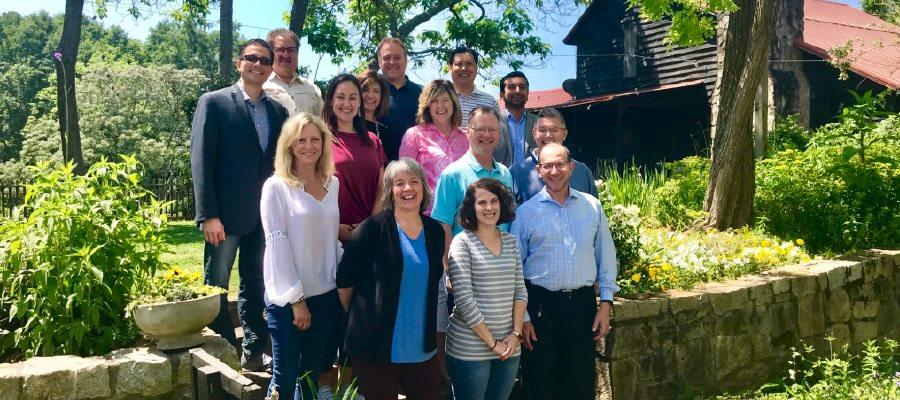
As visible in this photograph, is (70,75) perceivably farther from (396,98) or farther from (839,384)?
(839,384)

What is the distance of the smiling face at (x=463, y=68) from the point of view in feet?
15.5

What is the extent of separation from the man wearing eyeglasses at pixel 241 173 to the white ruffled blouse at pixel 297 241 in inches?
26.7

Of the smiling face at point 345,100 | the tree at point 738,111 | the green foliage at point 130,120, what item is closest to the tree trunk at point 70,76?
the tree at point 738,111

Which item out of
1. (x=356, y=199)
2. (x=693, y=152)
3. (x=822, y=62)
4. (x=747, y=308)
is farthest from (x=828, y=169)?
(x=693, y=152)

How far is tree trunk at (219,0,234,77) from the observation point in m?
17.4

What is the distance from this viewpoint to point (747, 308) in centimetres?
542

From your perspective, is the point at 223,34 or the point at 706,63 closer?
the point at 706,63

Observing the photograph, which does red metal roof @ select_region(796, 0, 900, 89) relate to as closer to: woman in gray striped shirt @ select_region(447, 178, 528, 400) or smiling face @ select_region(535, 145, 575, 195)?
smiling face @ select_region(535, 145, 575, 195)

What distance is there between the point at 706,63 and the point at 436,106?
1436cm

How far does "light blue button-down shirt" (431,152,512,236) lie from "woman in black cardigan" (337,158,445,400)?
41 cm

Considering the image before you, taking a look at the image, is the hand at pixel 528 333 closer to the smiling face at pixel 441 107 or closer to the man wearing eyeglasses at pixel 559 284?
the man wearing eyeglasses at pixel 559 284

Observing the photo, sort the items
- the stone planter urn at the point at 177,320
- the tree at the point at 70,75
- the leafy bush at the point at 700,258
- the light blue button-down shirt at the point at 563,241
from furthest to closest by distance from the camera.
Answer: the tree at the point at 70,75
the leafy bush at the point at 700,258
the light blue button-down shirt at the point at 563,241
the stone planter urn at the point at 177,320

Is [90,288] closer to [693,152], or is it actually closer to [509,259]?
[509,259]

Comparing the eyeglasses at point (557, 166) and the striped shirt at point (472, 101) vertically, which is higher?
the striped shirt at point (472, 101)
